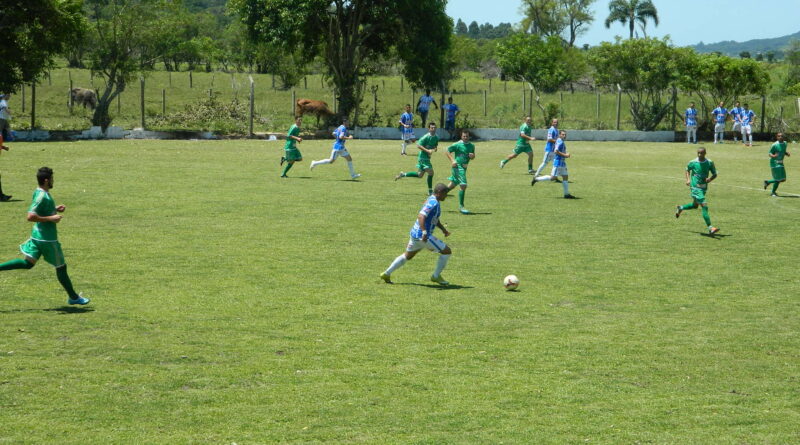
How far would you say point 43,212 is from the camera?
11.0 metres

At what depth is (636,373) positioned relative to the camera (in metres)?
9.47

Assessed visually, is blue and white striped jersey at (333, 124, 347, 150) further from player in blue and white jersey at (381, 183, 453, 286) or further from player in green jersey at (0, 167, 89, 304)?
player in green jersey at (0, 167, 89, 304)

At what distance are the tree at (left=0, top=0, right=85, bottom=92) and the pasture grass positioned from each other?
2.38m

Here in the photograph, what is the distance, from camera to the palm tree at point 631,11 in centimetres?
12331

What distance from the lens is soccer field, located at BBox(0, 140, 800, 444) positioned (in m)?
8.01

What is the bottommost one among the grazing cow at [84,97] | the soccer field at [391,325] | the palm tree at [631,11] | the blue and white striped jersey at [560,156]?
the soccer field at [391,325]

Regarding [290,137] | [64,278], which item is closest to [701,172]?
[290,137]

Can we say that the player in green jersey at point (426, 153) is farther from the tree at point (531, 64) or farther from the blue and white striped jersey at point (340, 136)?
the tree at point (531, 64)

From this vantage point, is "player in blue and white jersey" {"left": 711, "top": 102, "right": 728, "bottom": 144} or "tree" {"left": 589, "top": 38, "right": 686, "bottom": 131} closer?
"player in blue and white jersey" {"left": 711, "top": 102, "right": 728, "bottom": 144}

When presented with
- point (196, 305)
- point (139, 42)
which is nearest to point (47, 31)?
point (139, 42)

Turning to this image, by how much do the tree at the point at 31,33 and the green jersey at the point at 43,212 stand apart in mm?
28898

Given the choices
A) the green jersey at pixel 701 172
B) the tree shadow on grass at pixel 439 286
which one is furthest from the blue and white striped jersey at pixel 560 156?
the tree shadow on grass at pixel 439 286

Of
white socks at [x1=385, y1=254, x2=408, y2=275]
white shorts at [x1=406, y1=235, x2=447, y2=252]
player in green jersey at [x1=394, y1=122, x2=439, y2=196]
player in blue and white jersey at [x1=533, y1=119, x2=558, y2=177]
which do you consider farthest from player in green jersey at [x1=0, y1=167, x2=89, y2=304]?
player in blue and white jersey at [x1=533, y1=119, x2=558, y2=177]

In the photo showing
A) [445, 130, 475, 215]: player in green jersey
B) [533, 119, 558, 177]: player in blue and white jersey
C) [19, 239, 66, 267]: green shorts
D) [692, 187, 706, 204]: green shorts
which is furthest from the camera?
[533, 119, 558, 177]: player in blue and white jersey
